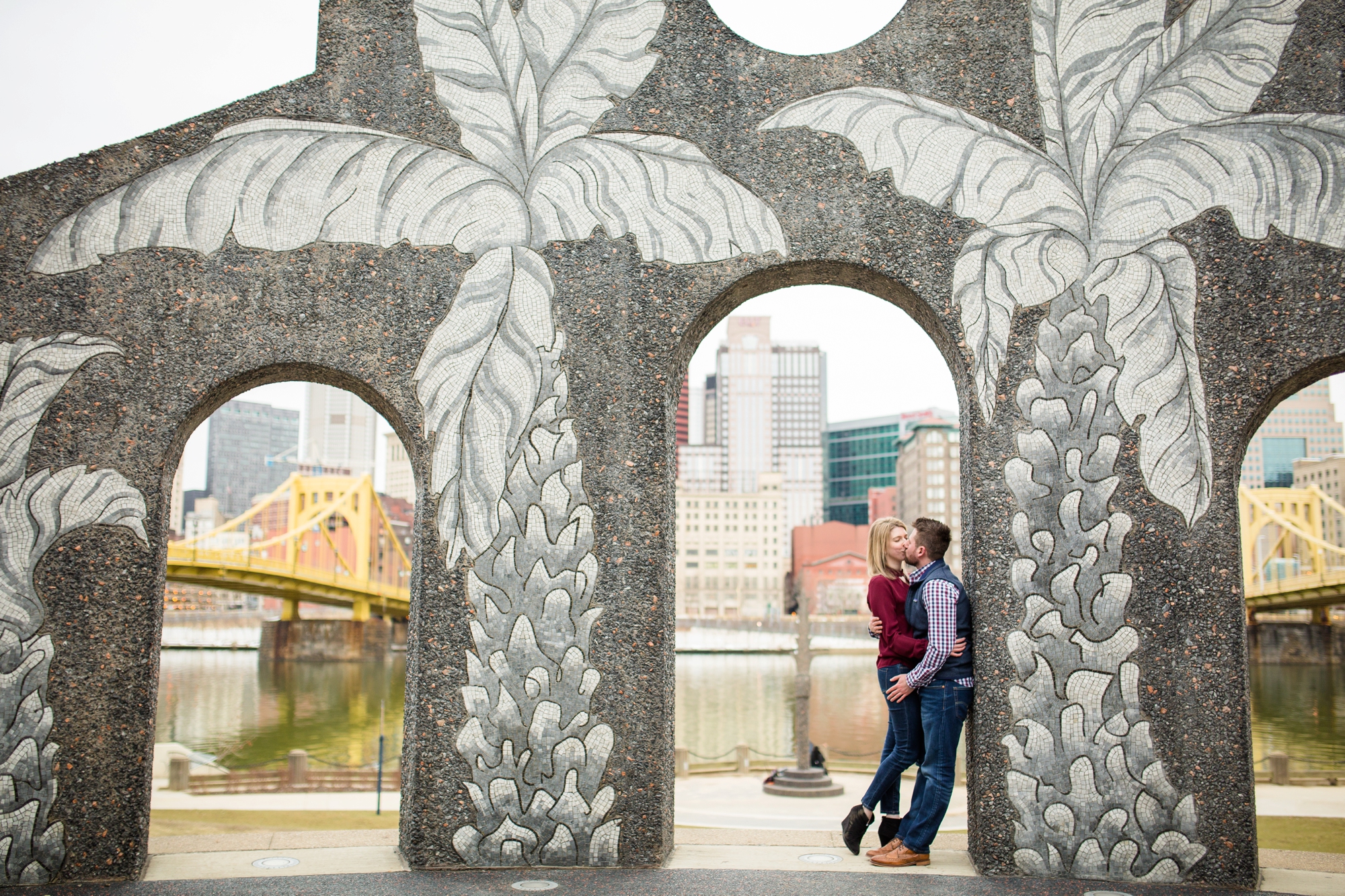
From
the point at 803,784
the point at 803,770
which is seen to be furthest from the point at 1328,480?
the point at 803,784

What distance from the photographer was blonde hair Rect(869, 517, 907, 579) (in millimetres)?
4574

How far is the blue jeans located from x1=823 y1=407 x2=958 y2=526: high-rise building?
143149mm

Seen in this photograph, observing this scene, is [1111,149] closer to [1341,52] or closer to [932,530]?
[1341,52]

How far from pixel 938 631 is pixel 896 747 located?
58 centimetres

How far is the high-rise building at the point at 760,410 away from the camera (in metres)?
184

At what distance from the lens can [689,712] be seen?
27594 mm

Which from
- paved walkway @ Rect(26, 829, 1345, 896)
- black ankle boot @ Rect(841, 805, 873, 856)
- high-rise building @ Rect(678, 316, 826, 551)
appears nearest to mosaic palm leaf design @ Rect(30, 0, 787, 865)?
paved walkway @ Rect(26, 829, 1345, 896)

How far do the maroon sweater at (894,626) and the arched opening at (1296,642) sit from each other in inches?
55.5

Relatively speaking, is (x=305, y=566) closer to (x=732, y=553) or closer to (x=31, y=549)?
(x=31, y=549)

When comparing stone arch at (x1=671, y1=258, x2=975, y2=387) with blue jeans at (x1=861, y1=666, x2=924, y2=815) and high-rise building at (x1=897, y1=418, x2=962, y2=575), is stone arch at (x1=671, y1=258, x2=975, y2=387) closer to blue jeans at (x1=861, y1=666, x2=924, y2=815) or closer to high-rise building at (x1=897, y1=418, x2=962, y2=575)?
blue jeans at (x1=861, y1=666, x2=924, y2=815)

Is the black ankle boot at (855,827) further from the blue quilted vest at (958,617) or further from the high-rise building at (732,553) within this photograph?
the high-rise building at (732,553)

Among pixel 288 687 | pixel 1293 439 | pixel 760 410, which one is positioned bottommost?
pixel 288 687

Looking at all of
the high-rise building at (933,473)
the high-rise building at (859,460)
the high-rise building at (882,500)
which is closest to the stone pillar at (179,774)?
the high-rise building at (933,473)

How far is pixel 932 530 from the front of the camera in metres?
4.54
